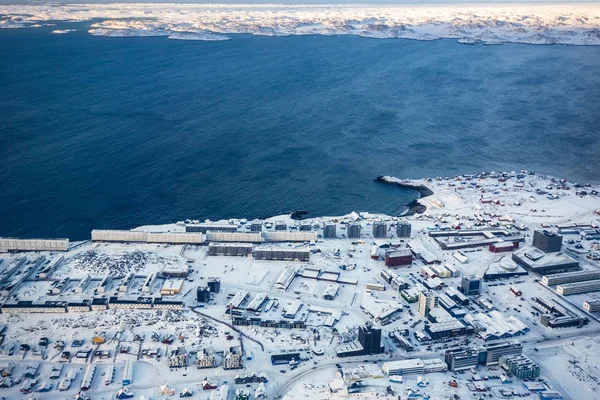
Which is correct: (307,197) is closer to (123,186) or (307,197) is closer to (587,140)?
(123,186)

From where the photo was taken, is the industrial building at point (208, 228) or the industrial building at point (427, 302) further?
the industrial building at point (208, 228)

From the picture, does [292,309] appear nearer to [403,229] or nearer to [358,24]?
[403,229]

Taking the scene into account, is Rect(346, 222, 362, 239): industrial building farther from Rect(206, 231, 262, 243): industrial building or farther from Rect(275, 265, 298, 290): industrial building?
Rect(206, 231, 262, 243): industrial building

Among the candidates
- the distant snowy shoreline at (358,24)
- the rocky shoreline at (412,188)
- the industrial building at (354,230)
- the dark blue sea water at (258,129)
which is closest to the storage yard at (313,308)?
the industrial building at (354,230)

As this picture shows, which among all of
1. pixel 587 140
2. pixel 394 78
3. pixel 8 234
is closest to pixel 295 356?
pixel 8 234

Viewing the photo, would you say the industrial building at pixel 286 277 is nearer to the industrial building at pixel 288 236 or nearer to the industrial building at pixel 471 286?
the industrial building at pixel 288 236

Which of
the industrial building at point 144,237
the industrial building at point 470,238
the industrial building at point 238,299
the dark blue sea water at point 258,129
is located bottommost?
the industrial building at point 470,238

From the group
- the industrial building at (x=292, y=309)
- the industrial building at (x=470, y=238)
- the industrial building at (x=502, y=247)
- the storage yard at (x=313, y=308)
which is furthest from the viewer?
the industrial building at (x=470, y=238)

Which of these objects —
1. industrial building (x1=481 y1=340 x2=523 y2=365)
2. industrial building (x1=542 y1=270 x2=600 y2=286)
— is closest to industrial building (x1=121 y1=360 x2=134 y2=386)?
industrial building (x1=481 y1=340 x2=523 y2=365)
